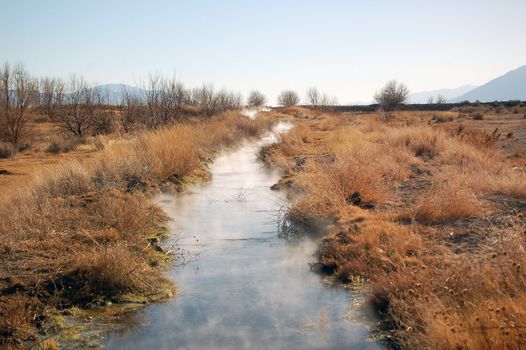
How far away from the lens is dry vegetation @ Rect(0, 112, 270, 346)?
737 centimetres

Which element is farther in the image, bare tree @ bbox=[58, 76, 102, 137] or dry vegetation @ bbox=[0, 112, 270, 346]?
bare tree @ bbox=[58, 76, 102, 137]

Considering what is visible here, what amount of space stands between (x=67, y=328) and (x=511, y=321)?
5.02 metres

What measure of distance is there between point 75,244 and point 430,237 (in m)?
5.94

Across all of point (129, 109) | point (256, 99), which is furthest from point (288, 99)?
point (129, 109)

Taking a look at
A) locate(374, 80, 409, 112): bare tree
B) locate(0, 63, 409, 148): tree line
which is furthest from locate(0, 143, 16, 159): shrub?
locate(374, 80, 409, 112): bare tree

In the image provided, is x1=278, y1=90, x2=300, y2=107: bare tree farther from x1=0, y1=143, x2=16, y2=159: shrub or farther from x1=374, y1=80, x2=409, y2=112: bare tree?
x1=0, y1=143, x2=16, y2=159: shrub

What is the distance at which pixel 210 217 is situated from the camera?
13.3 metres

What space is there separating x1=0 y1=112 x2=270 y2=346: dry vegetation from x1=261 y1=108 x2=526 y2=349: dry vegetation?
3160 millimetres

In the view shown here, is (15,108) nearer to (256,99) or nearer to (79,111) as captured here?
(79,111)

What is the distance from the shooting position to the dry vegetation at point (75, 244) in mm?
7371

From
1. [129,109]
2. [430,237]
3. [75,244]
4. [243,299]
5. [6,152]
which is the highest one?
[129,109]

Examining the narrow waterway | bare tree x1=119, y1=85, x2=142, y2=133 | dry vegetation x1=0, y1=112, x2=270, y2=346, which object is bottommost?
the narrow waterway

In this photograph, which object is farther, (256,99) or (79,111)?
(256,99)

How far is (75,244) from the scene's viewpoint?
29.0 ft
